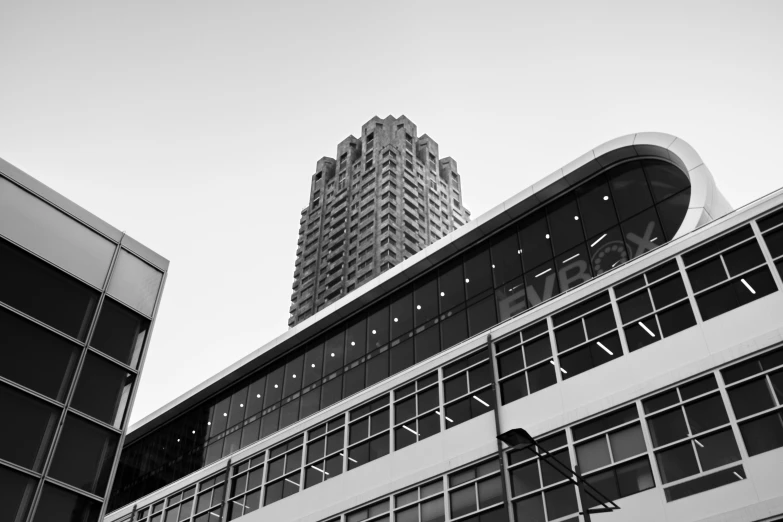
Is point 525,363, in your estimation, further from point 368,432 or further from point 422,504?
point 368,432

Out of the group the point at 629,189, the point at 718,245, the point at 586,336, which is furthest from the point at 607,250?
the point at 718,245

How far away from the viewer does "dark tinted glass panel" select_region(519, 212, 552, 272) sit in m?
27.3

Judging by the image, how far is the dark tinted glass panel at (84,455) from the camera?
14.9 metres

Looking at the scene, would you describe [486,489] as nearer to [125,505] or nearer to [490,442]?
[490,442]

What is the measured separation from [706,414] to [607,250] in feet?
24.9

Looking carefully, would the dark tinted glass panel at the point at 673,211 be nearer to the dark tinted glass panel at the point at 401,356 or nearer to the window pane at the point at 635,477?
the window pane at the point at 635,477

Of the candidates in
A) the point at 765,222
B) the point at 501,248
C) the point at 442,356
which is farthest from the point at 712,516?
the point at 501,248

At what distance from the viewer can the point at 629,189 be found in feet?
86.1

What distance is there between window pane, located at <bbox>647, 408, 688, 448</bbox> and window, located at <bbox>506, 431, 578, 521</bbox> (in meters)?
2.52

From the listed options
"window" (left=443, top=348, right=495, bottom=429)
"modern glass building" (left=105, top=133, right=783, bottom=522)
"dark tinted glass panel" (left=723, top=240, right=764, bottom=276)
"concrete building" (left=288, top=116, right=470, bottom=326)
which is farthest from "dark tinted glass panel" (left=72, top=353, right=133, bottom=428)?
"concrete building" (left=288, top=116, right=470, bottom=326)

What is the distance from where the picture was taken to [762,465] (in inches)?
688

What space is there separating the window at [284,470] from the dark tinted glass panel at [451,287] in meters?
8.42

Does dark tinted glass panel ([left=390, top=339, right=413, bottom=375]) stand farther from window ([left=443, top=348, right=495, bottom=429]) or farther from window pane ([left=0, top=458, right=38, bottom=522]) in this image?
window pane ([left=0, top=458, right=38, bottom=522])

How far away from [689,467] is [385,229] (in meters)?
86.1
